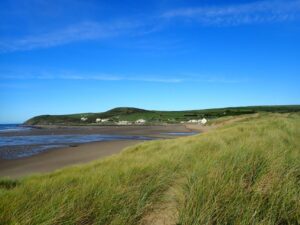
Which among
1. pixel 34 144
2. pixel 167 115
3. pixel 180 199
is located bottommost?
pixel 34 144

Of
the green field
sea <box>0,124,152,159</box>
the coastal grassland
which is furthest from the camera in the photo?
the green field

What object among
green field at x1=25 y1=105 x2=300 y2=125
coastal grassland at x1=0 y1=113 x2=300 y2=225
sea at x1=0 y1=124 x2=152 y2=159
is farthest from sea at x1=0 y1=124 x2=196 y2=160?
green field at x1=25 y1=105 x2=300 y2=125

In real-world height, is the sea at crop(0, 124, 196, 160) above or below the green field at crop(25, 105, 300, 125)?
below

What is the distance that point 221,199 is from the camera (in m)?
3.93

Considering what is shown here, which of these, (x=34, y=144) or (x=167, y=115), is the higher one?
(x=167, y=115)

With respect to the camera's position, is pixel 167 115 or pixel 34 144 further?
pixel 167 115

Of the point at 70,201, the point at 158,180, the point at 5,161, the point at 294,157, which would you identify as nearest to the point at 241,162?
the point at 294,157

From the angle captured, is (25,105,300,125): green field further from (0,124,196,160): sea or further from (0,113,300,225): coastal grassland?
(0,113,300,225): coastal grassland

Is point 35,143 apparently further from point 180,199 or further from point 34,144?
point 180,199

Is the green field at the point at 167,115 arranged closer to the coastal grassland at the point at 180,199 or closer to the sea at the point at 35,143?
the sea at the point at 35,143

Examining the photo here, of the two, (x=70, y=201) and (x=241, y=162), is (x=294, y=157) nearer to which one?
(x=241, y=162)

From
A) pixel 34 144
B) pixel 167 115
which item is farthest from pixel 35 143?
pixel 167 115

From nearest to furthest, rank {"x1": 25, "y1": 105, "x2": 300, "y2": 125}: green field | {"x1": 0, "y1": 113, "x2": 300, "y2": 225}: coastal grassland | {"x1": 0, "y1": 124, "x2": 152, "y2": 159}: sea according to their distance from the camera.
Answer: {"x1": 0, "y1": 113, "x2": 300, "y2": 225}: coastal grassland → {"x1": 0, "y1": 124, "x2": 152, "y2": 159}: sea → {"x1": 25, "y1": 105, "x2": 300, "y2": 125}: green field

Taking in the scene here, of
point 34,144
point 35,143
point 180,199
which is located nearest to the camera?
point 180,199
